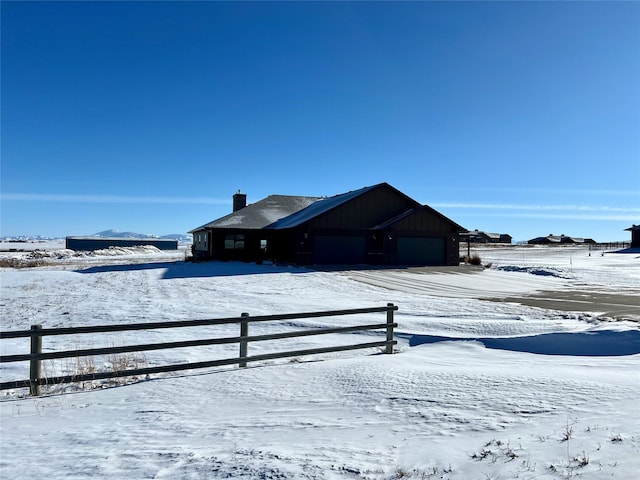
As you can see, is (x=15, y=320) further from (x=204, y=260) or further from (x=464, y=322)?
(x=204, y=260)

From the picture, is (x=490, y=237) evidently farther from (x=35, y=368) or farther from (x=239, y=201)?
(x=35, y=368)

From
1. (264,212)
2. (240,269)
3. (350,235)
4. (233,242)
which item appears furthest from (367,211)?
(240,269)

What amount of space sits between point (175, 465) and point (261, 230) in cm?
3078

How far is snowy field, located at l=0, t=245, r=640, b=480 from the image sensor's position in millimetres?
4230

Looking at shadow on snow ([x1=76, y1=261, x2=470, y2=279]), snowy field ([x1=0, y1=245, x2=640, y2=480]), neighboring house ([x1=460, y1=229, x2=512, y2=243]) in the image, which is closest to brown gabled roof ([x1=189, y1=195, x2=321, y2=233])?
shadow on snow ([x1=76, y1=261, x2=470, y2=279])

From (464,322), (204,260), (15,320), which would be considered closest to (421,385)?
(464,322)

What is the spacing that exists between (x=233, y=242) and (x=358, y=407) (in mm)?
29679

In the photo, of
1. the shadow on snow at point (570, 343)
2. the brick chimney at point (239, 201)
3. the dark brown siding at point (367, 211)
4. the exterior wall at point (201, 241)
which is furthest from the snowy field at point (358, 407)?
the brick chimney at point (239, 201)

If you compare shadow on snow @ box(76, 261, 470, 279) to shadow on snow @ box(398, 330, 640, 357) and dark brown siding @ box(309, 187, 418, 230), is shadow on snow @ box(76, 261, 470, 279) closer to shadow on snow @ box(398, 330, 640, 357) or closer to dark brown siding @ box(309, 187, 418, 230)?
dark brown siding @ box(309, 187, 418, 230)

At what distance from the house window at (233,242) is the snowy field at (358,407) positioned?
20.9 m

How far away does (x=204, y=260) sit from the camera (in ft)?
118

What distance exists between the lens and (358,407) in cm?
583

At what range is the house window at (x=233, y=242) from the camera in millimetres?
34375

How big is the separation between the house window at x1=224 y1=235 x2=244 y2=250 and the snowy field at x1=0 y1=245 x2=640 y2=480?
68.5 ft
